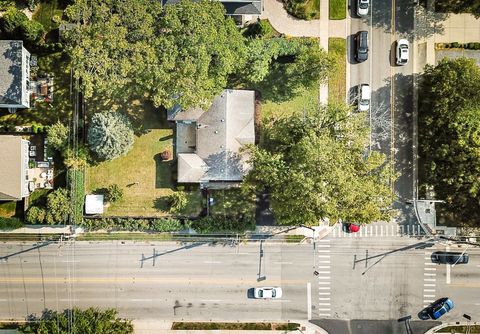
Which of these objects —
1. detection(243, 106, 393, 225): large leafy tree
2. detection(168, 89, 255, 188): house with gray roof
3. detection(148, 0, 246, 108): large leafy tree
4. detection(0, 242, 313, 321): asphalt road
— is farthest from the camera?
detection(0, 242, 313, 321): asphalt road

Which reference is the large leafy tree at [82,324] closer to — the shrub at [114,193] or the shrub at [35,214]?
the shrub at [35,214]

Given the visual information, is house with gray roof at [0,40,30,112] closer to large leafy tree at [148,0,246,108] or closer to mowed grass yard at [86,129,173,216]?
mowed grass yard at [86,129,173,216]

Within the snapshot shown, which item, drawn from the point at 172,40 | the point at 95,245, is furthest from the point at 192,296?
the point at 172,40

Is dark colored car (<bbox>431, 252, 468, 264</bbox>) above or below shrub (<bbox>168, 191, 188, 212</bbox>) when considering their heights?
below

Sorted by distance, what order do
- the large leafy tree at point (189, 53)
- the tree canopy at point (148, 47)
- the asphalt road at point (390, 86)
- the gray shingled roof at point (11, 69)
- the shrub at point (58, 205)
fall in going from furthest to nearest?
1. the asphalt road at point (390, 86)
2. the shrub at point (58, 205)
3. the gray shingled roof at point (11, 69)
4. the large leafy tree at point (189, 53)
5. the tree canopy at point (148, 47)

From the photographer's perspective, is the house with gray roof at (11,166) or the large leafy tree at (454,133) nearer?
the large leafy tree at (454,133)

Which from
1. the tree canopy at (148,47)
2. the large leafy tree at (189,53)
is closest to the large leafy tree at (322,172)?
the large leafy tree at (189,53)

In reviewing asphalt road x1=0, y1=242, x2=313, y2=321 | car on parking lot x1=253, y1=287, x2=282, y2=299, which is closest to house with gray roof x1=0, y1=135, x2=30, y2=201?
asphalt road x1=0, y1=242, x2=313, y2=321

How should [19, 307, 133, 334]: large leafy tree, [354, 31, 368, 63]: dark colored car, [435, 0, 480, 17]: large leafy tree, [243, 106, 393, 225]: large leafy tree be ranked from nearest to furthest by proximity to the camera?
[243, 106, 393, 225]: large leafy tree → [19, 307, 133, 334]: large leafy tree → [435, 0, 480, 17]: large leafy tree → [354, 31, 368, 63]: dark colored car
